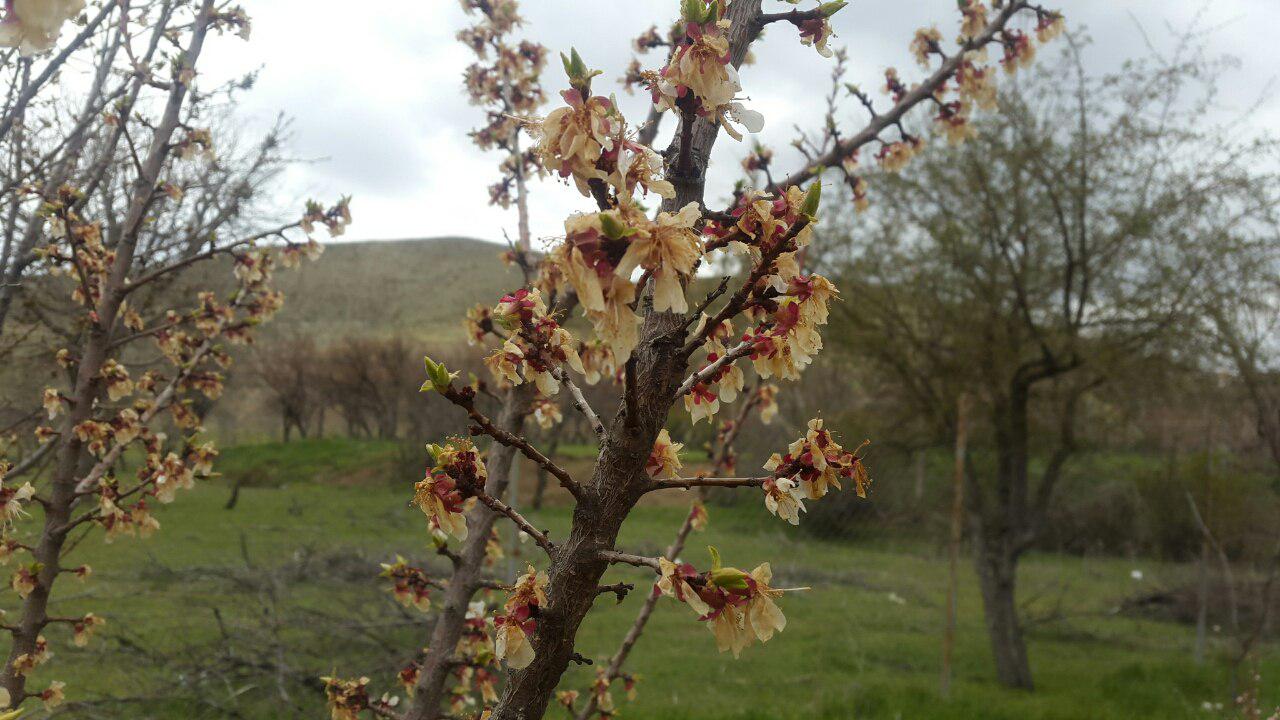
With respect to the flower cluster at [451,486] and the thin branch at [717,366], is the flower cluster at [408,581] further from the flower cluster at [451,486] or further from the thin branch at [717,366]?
the thin branch at [717,366]

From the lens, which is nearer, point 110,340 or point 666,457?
point 666,457

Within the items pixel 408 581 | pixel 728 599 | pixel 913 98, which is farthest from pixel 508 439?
pixel 913 98

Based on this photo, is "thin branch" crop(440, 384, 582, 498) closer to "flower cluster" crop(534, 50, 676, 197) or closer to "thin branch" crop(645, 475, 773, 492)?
"thin branch" crop(645, 475, 773, 492)

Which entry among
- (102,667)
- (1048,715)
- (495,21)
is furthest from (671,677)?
(495,21)

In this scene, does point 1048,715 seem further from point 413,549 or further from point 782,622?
point 413,549

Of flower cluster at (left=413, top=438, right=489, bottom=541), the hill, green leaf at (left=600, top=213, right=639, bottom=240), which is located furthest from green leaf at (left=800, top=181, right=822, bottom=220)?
the hill

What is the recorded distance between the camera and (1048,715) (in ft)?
18.7

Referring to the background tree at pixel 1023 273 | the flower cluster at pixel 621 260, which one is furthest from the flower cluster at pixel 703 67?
the background tree at pixel 1023 273

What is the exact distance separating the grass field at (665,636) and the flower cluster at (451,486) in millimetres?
3091

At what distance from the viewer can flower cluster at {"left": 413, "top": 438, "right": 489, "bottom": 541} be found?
3.63 ft

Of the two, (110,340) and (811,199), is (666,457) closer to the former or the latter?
(811,199)

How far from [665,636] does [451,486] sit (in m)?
7.48

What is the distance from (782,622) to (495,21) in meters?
3.52

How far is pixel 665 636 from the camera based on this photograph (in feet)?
26.6
